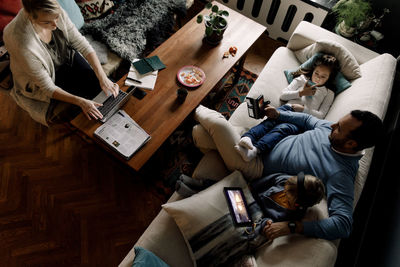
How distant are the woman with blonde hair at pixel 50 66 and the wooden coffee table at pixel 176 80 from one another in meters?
0.19

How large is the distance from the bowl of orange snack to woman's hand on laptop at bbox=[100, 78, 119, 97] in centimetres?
45

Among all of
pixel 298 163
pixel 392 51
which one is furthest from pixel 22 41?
pixel 392 51

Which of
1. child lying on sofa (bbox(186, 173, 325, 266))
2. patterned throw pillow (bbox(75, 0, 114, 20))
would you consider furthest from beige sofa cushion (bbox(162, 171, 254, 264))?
patterned throw pillow (bbox(75, 0, 114, 20))

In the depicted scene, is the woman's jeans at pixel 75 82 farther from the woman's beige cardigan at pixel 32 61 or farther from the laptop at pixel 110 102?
the laptop at pixel 110 102

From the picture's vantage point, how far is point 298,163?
155cm

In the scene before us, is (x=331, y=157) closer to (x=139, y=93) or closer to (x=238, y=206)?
(x=238, y=206)

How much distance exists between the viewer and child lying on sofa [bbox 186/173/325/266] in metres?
1.30

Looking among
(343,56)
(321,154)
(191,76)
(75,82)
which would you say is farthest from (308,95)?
(75,82)

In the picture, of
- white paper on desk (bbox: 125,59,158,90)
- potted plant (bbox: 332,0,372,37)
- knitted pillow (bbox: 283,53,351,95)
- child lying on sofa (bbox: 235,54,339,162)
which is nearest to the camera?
child lying on sofa (bbox: 235,54,339,162)

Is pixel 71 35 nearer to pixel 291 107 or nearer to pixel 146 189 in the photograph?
pixel 146 189

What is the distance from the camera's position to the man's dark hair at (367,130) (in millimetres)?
1339

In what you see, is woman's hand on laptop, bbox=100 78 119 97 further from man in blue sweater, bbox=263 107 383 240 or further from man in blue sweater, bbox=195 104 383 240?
man in blue sweater, bbox=263 107 383 240

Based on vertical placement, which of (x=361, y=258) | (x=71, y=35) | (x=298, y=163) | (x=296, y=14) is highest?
(x=296, y=14)

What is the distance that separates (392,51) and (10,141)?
139 inches
